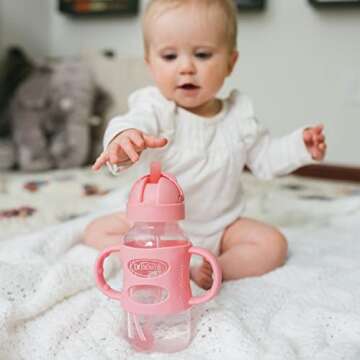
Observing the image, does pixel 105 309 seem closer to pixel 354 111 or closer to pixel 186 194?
pixel 186 194

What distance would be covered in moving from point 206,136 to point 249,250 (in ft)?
0.71

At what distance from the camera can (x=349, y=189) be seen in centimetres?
196

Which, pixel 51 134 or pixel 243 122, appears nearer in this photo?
pixel 243 122

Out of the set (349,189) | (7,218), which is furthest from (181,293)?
(349,189)

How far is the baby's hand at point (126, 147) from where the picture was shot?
70 centimetres

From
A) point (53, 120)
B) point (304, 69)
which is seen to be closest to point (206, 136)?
point (304, 69)

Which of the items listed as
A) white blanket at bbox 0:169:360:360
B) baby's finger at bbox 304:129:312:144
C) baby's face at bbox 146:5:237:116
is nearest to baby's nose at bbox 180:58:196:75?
baby's face at bbox 146:5:237:116

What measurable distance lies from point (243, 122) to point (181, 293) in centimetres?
47

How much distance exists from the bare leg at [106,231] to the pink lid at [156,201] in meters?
0.32

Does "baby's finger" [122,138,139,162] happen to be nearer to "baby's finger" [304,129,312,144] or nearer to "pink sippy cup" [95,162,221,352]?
"pink sippy cup" [95,162,221,352]

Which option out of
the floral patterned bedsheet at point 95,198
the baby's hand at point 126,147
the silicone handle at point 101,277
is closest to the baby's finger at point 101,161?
the baby's hand at point 126,147

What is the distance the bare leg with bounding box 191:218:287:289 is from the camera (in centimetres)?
94

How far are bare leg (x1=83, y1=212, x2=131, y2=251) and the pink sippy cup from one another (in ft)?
0.97

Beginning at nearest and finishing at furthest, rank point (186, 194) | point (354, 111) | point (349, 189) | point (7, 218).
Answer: point (186, 194)
point (7, 218)
point (349, 189)
point (354, 111)
